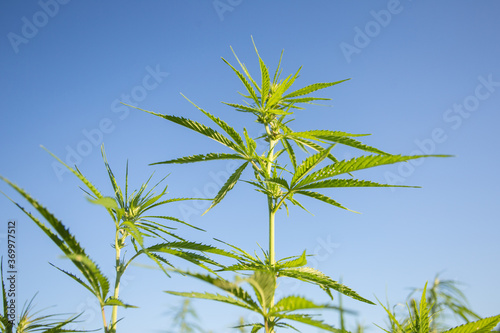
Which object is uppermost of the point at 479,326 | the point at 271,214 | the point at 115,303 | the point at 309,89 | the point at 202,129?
the point at 309,89

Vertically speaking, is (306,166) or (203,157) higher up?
(203,157)

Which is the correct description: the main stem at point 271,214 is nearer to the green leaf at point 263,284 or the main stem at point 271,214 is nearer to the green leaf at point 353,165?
the green leaf at point 353,165

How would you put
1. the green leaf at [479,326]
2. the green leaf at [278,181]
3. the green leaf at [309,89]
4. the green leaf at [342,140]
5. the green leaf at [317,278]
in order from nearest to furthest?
the green leaf at [479,326], the green leaf at [317,278], the green leaf at [278,181], the green leaf at [342,140], the green leaf at [309,89]

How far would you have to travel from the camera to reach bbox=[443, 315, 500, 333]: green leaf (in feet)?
5.79

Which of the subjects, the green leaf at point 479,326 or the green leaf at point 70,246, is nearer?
the green leaf at point 70,246

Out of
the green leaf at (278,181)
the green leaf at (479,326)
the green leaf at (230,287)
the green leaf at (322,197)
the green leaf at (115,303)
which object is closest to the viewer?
the green leaf at (230,287)

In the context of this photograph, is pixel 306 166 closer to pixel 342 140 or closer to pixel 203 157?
pixel 342 140

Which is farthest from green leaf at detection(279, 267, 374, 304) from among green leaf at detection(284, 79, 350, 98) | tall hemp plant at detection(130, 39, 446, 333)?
green leaf at detection(284, 79, 350, 98)

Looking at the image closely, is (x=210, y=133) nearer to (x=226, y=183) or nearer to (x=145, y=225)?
(x=226, y=183)

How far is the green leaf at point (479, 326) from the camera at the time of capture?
5.79ft

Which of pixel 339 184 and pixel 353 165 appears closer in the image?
pixel 353 165

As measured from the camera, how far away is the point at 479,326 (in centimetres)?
177

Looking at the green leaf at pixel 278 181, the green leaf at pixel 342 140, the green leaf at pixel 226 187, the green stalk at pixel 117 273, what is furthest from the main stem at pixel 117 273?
the green leaf at pixel 342 140

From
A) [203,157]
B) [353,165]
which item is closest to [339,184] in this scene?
[353,165]
